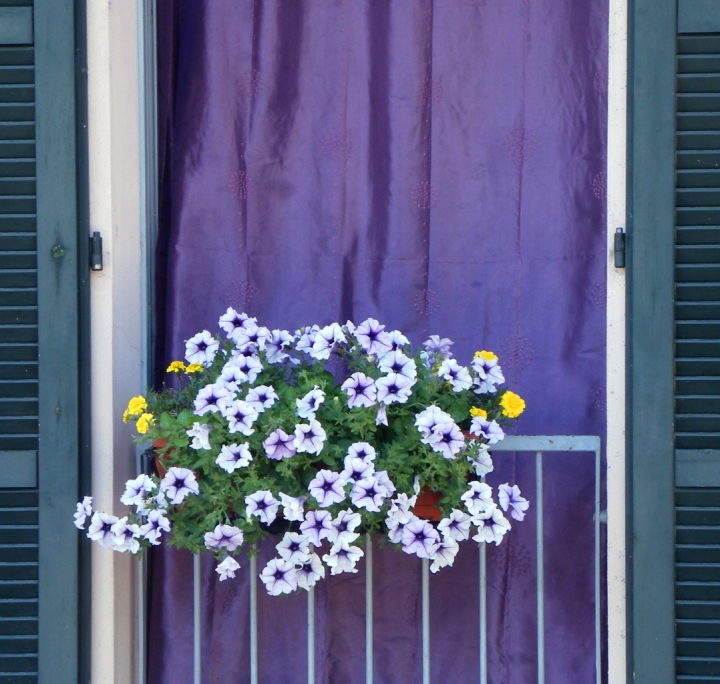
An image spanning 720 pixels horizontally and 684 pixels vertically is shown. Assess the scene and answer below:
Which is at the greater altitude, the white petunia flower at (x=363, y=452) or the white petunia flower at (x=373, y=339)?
the white petunia flower at (x=373, y=339)

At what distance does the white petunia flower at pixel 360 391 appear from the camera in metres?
2.65

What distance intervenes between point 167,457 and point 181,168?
0.88m

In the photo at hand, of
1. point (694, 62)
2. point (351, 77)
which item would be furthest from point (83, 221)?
point (694, 62)

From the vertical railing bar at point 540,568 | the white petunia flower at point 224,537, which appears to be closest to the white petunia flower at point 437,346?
the vertical railing bar at point 540,568

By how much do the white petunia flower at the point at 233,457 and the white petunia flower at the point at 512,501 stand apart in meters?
0.59

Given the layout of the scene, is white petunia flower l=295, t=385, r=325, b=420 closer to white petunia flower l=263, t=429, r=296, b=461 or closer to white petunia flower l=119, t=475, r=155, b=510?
white petunia flower l=263, t=429, r=296, b=461

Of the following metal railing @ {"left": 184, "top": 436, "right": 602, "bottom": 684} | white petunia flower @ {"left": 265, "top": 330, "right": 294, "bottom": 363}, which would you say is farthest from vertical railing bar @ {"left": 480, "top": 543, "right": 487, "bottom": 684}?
white petunia flower @ {"left": 265, "top": 330, "right": 294, "bottom": 363}

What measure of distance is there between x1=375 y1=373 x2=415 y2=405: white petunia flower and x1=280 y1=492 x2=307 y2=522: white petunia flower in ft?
0.98

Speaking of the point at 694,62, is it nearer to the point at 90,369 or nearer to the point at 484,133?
the point at 484,133

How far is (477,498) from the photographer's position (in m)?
2.65

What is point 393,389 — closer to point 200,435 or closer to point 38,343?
point 200,435

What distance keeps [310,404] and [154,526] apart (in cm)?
45

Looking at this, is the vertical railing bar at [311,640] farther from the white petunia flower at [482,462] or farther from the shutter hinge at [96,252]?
the shutter hinge at [96,252]

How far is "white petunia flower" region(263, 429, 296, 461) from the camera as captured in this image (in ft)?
8.52
